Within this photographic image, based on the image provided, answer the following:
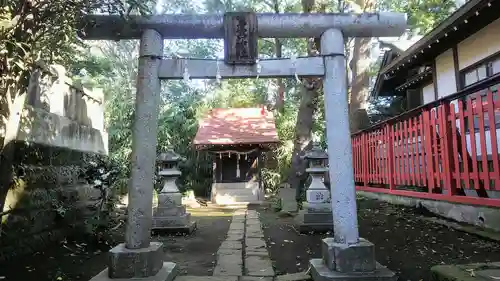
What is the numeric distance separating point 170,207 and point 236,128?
A: 31.1 ft

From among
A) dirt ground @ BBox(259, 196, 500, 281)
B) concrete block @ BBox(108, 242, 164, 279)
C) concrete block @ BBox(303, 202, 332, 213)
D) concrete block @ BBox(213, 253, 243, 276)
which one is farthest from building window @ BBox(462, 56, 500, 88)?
concrete block @ BBox(108, 242, 164, 279)

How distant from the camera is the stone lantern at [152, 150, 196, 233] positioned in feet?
27.9

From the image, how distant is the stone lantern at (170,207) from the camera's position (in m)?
8.51

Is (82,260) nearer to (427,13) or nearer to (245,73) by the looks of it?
(245,73)

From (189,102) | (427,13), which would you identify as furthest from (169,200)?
(189,102)

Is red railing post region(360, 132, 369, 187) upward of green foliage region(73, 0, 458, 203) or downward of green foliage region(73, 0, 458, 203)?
downward

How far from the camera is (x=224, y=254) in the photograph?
6020 mm

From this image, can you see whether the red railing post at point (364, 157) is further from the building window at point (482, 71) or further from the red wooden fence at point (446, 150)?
the building window at point (482, 71)

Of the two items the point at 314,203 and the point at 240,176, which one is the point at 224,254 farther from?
the point at 240,176

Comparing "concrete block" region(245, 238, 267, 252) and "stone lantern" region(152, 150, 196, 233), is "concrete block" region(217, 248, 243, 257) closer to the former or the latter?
"concrete block" region(245, 238, 267, 252)

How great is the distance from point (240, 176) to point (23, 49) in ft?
50.9

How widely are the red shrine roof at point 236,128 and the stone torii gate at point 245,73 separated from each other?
12088 millimetres

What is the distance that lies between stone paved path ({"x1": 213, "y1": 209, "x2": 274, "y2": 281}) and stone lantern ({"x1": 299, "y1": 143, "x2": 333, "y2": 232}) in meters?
1.08

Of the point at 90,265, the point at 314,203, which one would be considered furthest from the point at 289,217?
the point at 90,265
